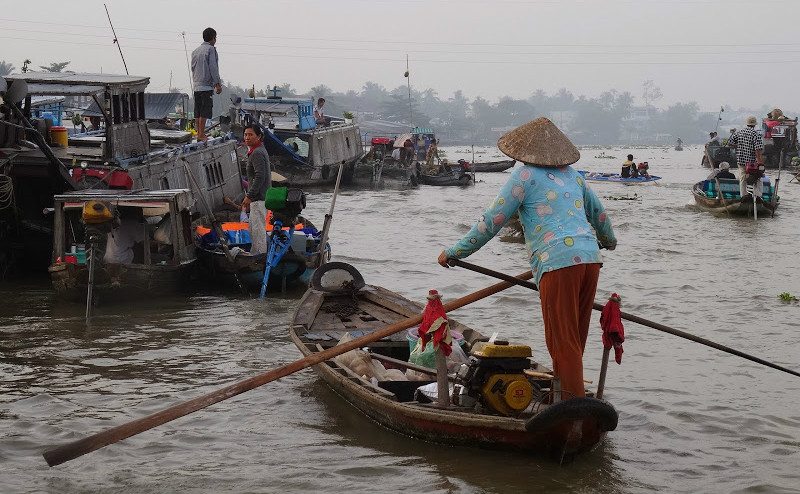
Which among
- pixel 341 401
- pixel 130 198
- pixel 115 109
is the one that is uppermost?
pixel 115 109

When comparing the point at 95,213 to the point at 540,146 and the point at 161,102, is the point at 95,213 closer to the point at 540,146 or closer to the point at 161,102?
the point at 540,146

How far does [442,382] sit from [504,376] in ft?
1.32

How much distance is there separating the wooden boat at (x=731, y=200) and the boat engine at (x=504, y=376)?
17.5 metres

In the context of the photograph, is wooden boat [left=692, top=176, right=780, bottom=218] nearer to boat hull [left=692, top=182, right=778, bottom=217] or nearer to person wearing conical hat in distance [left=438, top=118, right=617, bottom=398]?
boat hull [left=692, top=182, right=778, bottom=217]

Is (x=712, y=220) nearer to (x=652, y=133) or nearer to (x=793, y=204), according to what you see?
(x=793, y=204)

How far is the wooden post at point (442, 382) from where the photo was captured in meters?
5.89

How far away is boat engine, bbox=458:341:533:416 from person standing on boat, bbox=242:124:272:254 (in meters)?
6.33

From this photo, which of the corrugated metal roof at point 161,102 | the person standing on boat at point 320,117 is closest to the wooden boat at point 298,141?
the person standing on boat at point 320,117

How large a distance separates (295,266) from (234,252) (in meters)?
0.78

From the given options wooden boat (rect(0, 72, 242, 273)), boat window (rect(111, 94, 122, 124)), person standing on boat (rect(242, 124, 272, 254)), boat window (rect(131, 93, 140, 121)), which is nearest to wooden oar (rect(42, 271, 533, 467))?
person standing on boat (rect(242, 124, 272, 254))

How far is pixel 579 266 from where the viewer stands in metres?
5.60

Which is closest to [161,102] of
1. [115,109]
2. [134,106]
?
[134,106]

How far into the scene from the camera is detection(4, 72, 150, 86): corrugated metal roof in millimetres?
12984

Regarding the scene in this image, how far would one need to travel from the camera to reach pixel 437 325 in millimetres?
5824
